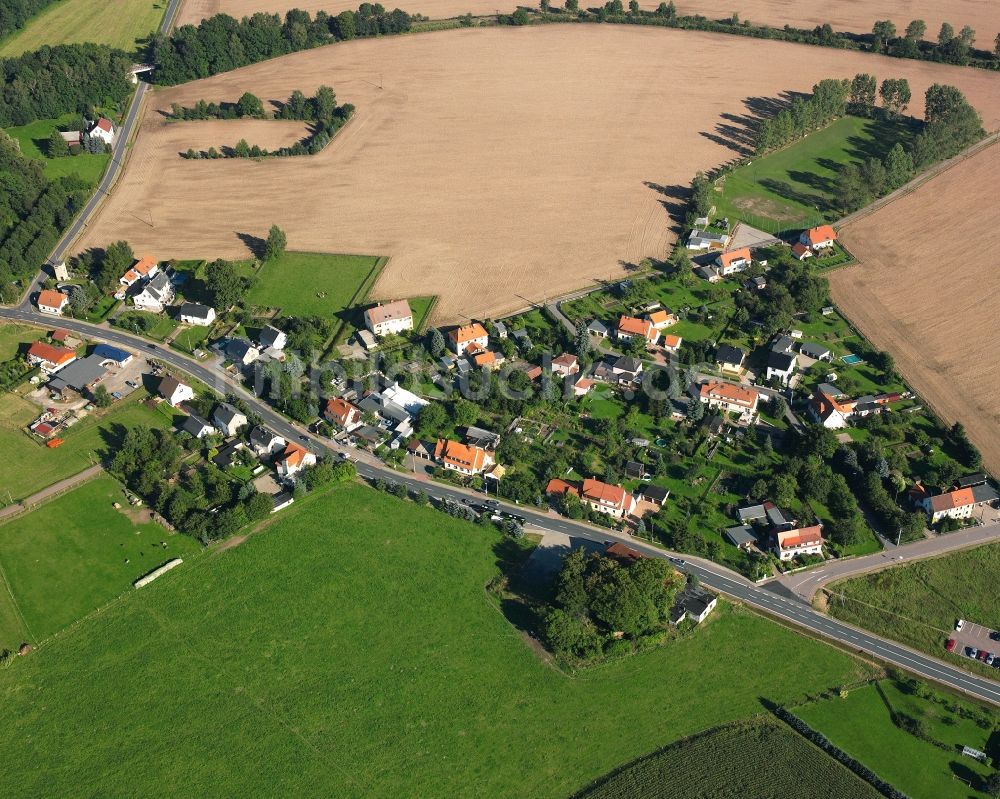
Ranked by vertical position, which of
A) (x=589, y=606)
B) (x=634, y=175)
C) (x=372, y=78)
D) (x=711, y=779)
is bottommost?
(x=711, y=779)

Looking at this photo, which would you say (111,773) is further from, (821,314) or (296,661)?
(821,314)

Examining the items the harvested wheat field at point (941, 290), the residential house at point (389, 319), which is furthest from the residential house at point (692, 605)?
the residential house at point (389, 319)

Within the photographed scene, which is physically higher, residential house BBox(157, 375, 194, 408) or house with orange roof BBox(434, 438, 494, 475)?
residential house BBox(157, 375, 194, 408)

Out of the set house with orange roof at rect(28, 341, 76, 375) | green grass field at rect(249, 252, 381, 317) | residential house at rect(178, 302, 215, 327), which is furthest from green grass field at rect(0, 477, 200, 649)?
green grass field at rect(249, 252, 381, 317)

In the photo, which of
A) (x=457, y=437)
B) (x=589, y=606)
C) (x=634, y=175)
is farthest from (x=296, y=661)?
(x=634, y=175)

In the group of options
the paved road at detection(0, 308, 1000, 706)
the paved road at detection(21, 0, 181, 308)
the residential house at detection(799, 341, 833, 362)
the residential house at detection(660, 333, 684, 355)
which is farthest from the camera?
the paved road at detection(21, 0, 181, 308)

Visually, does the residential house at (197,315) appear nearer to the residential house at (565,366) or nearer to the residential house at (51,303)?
the residential house at (51,303)

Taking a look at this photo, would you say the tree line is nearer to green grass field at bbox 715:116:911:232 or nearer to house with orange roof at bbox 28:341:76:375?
house with orange roof at bbox 28:341:76:375
